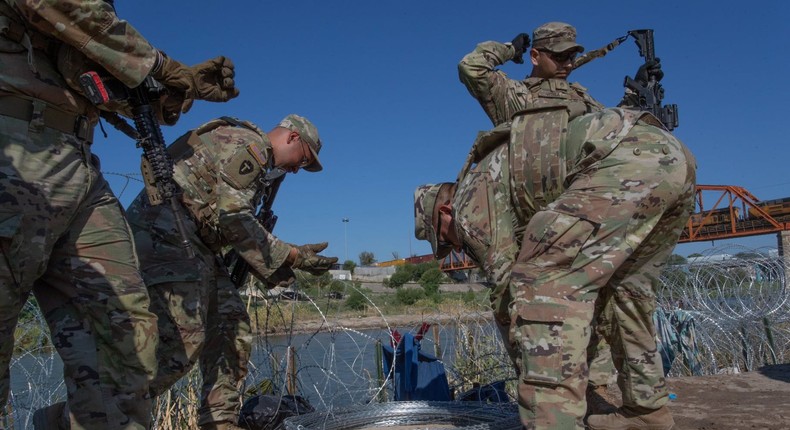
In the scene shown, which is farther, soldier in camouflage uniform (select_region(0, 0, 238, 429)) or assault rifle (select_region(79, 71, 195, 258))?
assault rifle (select_region(79, 71, 195, 258))

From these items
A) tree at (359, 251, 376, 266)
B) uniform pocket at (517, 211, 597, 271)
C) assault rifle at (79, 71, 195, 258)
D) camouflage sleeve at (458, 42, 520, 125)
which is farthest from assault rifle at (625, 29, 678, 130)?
tree at (359, 251, 376, 266)

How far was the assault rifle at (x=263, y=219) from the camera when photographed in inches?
162

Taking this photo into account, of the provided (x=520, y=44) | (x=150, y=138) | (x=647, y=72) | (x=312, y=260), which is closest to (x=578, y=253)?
(x=312, y=260)

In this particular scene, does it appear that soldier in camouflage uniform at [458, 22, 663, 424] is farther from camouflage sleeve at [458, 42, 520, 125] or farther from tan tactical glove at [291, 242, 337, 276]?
tan tactical glove at [291, 242, 337, 276]

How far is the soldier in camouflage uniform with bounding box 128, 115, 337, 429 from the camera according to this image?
3.41 m

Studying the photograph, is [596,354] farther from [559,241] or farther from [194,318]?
[194,318]

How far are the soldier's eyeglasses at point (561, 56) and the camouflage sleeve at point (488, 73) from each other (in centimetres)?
36

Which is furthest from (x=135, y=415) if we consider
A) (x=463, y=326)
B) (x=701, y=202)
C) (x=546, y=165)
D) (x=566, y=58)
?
(x=701, y=202)

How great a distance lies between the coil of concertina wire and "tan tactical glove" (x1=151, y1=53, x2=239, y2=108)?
182 centimetres

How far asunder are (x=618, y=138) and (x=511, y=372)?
3.62m

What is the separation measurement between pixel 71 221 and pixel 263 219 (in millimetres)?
1824

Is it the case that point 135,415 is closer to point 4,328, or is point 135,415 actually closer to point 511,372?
point 4,328

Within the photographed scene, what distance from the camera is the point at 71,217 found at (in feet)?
8.14

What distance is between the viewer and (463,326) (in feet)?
19.7
